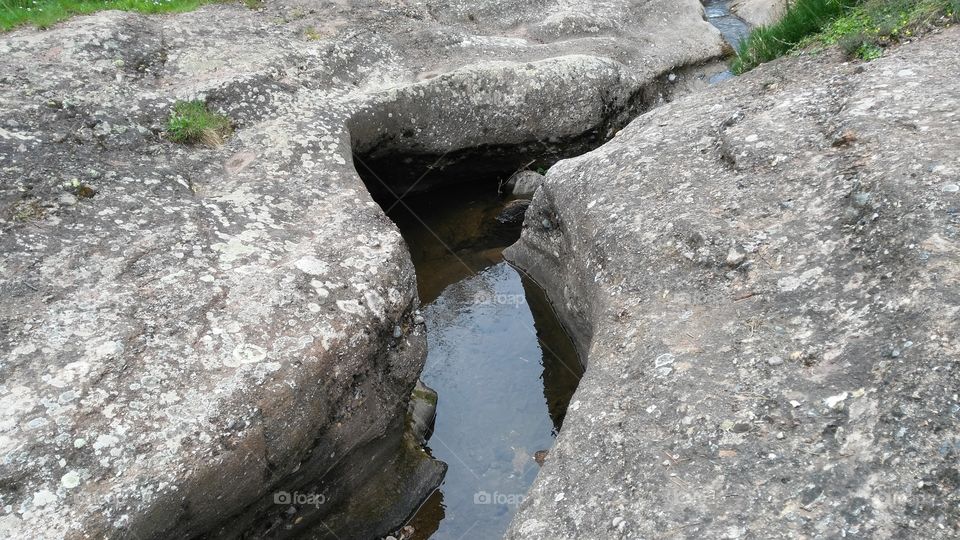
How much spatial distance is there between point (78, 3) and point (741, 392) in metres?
7.76

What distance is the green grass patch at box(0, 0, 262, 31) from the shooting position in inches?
292

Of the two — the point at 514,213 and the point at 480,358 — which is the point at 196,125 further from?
the point at 514,213

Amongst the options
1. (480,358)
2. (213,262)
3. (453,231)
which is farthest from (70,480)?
(453,231)

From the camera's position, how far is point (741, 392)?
3830mm

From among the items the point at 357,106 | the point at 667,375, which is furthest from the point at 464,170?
the point at 667,375

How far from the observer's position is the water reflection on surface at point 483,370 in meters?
5.84

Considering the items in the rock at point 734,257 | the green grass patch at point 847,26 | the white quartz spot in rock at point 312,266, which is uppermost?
the green grass patch at point 847,26

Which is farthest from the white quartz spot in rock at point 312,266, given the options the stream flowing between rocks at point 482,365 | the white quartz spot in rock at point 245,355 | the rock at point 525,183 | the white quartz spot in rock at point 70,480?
the rock at point 525,183

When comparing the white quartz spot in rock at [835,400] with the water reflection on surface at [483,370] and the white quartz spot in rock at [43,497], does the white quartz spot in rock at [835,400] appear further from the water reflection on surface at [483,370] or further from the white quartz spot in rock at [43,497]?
the white quartz spot in rock at [43,497]

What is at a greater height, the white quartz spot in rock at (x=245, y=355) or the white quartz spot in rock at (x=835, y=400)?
the white quartz spot in rock at (x=835, y=400)

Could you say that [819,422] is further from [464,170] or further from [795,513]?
[464,170]

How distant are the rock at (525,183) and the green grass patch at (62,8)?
367 cm

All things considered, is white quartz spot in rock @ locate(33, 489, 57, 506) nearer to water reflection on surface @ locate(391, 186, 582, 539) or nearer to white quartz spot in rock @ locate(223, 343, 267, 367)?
white quartz spot in rock @ locate(223, 343, 267, 367)

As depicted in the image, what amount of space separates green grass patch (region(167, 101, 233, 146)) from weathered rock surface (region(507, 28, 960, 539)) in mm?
3098
